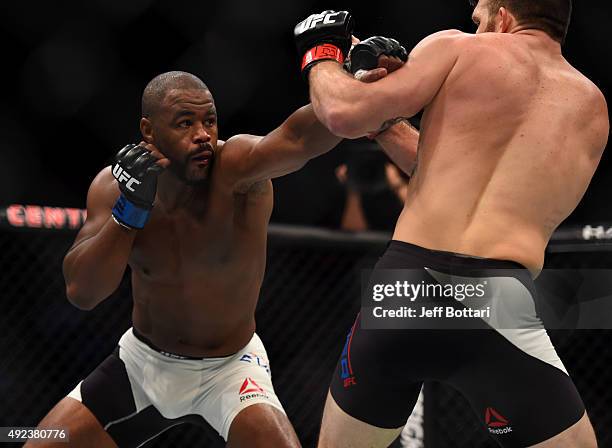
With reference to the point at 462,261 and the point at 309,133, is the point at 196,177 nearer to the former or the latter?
the point at 309,133

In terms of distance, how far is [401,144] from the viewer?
207 cm

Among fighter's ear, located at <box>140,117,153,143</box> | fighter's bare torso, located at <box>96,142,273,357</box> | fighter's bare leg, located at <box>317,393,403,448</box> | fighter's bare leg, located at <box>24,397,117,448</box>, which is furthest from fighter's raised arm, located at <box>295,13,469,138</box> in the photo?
fighter's bare leg, located at <box>24,397,117,448</box>

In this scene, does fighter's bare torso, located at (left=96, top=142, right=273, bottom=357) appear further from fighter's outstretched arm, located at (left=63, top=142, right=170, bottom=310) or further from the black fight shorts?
the black fight shorts

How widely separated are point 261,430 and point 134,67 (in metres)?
2.21

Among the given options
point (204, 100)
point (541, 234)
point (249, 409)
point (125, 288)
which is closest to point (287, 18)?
point (125, 288)

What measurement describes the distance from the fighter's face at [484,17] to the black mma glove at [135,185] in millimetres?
860

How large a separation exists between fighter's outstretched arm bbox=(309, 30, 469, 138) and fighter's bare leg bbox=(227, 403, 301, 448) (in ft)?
2.70

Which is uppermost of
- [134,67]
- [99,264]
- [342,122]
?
[342,122]

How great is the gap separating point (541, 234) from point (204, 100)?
1.01m

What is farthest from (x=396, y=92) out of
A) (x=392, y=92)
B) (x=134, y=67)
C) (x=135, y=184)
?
(x=134, y=67)

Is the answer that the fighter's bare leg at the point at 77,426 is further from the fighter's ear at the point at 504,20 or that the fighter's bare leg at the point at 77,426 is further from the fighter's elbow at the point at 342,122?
the fighter's ear at the point at 504,20

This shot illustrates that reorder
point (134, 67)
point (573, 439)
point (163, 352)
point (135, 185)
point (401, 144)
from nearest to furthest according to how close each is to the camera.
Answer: point (573, 439), point (401, 144), point (135, 185), point (163, 352), point (134, 67)

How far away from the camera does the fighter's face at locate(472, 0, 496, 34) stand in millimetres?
1843

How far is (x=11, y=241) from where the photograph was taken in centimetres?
306
